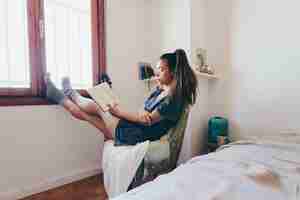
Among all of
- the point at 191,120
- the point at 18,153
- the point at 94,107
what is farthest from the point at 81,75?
the point at 191,120

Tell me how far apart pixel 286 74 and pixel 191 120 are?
94cm

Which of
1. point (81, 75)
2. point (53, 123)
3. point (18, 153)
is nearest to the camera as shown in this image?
point (18, 153)

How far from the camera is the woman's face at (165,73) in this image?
66.7 inches

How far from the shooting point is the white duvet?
62cm

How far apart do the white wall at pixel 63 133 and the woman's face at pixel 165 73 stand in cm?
81

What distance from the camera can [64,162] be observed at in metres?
2.05

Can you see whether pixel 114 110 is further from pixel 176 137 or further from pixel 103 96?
pixel 176 137

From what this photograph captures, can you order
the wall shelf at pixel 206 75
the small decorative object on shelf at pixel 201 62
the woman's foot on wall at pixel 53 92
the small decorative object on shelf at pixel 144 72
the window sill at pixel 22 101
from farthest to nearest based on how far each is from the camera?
the small decorative object on shelf at pixel 144 72, the small decorative object on shelf at pixel 201 62, the wall shelf at pixel 206 75, the woman's foot on wall at pixel 53 92, the window sill at pixel 22 101

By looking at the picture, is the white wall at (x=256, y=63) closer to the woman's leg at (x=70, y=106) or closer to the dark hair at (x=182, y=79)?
the dark hair at (x=182, y=79)

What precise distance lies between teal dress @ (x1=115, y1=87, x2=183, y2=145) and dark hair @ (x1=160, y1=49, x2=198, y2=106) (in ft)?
0.20

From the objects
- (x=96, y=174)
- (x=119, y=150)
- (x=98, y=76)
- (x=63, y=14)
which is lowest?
(x=96, y=174)

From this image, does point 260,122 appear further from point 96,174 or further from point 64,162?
point 64,162

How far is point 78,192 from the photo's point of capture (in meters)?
1.87

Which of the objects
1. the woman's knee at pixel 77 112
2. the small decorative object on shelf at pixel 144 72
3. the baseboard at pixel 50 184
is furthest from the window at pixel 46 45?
the baseboard at pixel 50 184
